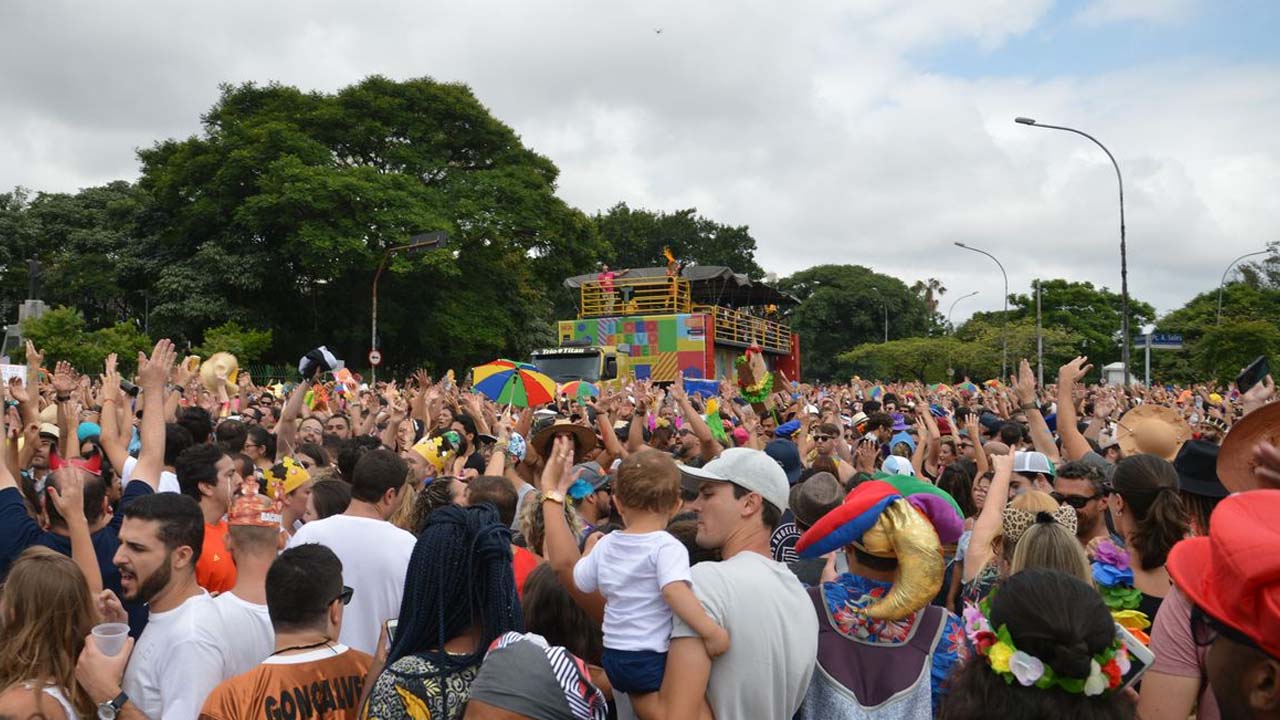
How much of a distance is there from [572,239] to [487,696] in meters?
41.4

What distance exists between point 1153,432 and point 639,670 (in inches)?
217

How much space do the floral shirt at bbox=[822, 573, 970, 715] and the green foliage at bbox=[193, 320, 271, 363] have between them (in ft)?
98.4

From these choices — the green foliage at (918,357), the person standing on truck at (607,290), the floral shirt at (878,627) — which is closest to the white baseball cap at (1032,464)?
the floral shirt at (878,627)

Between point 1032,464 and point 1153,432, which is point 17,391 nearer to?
point 1032,464

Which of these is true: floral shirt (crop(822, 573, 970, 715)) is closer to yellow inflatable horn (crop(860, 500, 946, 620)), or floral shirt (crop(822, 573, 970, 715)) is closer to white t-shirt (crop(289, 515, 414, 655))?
yellow inflatable horn (crop(860, 500, 946, 620))

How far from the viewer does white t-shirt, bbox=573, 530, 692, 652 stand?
2918 mm

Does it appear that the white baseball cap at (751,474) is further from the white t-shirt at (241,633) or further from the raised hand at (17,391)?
the raised hand at (17,391)

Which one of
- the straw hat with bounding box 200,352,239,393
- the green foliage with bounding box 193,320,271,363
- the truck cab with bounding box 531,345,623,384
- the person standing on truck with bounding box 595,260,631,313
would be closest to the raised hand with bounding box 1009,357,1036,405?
the straw hat with bounding box 200,352,239,393

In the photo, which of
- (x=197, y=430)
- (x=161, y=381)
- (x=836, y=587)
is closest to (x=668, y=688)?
(x=836, y=587)

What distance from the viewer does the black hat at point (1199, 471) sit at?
3.77 metres

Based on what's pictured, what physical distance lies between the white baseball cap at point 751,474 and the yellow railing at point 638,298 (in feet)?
95.5

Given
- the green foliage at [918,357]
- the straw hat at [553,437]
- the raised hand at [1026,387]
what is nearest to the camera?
the straw hat at [553,437]

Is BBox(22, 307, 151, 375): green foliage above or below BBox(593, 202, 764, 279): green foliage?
below

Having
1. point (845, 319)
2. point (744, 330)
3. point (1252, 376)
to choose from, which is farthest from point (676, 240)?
point (1252, 376)
